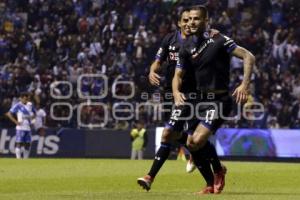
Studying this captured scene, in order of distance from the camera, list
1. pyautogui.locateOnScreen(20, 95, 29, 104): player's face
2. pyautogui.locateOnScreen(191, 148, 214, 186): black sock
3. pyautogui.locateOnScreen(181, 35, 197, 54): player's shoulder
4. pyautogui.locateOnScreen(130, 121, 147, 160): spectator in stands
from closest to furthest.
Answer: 1. pyautogui.locateOnScreen(181, 35, 197, 54): player's shoulder
2. pyautogui.locateOnScreen(191, 148, 214, 186): black sock
3. pyautogui.locateOnScreen(20, 95, 29, 104): player's face
4. pyautogui.locateOnScreen(130, 121, 147, 160): spectator in stands

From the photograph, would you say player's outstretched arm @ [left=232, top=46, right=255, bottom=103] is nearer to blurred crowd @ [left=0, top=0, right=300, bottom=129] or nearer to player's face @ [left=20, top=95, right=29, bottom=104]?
player's face @ [left=20, top=95, right=29, bottom=104]

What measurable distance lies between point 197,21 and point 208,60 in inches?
22.6

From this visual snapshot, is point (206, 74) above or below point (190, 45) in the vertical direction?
below

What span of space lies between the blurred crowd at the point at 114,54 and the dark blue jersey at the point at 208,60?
666 inches

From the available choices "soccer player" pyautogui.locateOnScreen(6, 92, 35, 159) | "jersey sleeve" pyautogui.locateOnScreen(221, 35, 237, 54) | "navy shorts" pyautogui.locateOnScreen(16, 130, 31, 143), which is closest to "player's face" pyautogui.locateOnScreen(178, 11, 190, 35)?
"jersey sleeve" pyautogui.locateOnScreen(221, 35, 237, 54)

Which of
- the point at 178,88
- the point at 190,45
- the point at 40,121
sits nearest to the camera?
the point at 178,88

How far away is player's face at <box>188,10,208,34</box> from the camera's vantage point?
12500 millimetres

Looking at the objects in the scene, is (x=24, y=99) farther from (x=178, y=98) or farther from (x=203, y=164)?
(x=178, y=98)

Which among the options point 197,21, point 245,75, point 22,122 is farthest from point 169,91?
point 22,122

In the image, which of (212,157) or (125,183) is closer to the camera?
(212,157)

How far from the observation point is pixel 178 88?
12500 mm

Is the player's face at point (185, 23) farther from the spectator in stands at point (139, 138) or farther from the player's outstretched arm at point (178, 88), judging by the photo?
the spectator in stands at point (139, 138)

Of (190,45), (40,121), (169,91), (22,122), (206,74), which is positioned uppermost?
(190,45)

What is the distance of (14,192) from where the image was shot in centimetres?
1293
